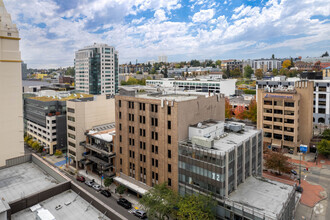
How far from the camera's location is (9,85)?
998 inches

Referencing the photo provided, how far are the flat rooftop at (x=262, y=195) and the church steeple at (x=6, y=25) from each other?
38704mm

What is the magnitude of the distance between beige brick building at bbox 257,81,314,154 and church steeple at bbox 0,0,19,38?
258 feet

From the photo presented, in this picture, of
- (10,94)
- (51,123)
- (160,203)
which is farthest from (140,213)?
(51,123)

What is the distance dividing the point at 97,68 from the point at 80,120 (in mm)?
86871

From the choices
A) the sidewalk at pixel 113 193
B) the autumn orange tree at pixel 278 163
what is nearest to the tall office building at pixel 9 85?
the sidewalk at pixel 113 193

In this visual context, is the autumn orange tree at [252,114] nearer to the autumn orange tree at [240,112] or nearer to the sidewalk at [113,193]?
the autumn orange tree at [240,112]

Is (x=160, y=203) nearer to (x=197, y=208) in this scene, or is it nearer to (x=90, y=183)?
(x=197, y=208)

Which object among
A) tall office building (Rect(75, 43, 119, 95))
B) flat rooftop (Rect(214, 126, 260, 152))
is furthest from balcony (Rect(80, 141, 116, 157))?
tall office building (Rect(75, 43, 119, 95))

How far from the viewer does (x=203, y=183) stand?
44000 mm

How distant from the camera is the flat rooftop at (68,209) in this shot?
22.8 m

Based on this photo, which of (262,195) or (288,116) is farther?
(288,116)

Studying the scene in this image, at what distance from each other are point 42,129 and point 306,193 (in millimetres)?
84142

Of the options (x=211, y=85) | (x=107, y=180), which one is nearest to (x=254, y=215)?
(x=107, y=180)

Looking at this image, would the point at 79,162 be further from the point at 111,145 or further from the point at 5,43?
the point at 5,43
